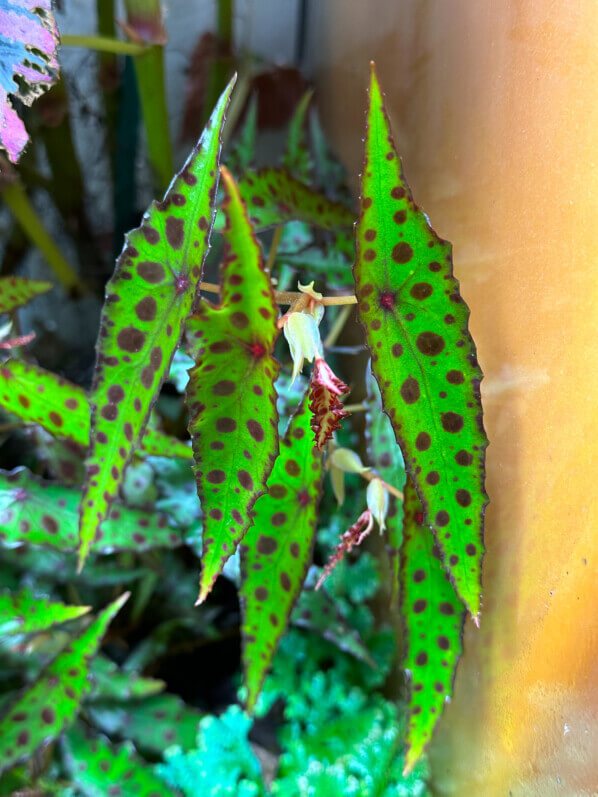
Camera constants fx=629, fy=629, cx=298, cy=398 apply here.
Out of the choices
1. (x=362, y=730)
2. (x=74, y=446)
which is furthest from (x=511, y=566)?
(x=74, y=446)

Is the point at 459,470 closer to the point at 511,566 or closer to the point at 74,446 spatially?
the point at 511,566

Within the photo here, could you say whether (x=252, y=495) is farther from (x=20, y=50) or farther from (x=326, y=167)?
(x=326, y=167)

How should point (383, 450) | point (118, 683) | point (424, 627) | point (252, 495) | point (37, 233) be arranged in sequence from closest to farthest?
point (252, 495) < point (424, 627) < point (383, 450) < point (118, 683) < point (37, 233)

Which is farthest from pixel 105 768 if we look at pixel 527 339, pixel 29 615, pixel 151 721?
pixel 527 339

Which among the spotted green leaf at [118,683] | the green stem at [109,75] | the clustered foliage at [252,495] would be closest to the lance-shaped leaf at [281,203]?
the clustered foliage at [252,495]

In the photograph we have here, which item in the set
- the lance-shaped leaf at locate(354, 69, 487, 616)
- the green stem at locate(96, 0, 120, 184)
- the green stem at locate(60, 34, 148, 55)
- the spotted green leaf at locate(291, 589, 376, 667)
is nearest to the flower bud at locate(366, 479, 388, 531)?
the lance-shaped leaf at locate(354, 69, 487, 616)

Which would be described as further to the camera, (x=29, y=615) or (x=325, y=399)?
(x=29, y=615)

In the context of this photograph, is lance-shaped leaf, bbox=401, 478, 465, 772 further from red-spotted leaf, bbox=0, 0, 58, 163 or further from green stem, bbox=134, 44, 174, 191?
green stem, bbox=134, 44, 174, 191
